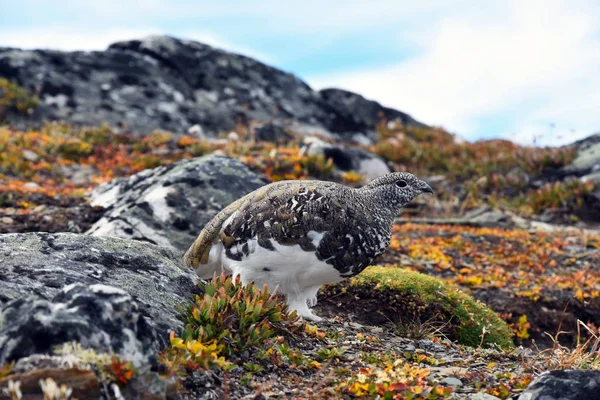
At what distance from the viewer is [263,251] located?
602 cm

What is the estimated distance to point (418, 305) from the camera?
25.5ft

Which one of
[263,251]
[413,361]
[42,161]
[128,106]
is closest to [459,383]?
[413,361]

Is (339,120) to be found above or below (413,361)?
above

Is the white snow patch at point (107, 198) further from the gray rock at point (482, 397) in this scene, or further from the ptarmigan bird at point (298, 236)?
the gray rock at point (482, 397)

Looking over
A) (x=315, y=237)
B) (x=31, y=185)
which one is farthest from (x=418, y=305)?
(x=31, y=185)

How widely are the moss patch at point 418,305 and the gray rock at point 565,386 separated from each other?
307cm

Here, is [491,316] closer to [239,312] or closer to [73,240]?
[239,312]

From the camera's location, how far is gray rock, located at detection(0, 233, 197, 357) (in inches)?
150

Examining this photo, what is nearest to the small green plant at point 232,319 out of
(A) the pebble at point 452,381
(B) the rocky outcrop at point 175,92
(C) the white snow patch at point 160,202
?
(A) the pebble at point 452,381

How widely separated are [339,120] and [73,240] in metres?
25.2

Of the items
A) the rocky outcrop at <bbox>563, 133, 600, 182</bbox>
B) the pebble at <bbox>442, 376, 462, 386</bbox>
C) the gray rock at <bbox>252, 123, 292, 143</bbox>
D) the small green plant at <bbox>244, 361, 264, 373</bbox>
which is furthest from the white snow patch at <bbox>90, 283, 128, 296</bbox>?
the gray rock at <bbox>252, 123, 292, 143</bbox>

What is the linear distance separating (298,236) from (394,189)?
1.44m

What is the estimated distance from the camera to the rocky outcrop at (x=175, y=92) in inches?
924

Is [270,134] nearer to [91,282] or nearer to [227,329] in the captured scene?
[91,282]
